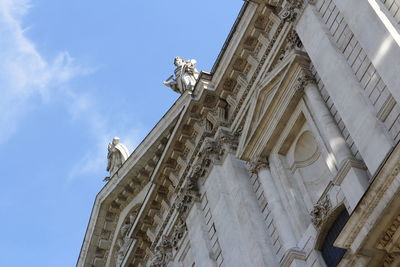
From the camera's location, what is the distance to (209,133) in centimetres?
2447

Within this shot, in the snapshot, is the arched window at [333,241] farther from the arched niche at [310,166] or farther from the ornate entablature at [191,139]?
the ornate entablature at [191,139]

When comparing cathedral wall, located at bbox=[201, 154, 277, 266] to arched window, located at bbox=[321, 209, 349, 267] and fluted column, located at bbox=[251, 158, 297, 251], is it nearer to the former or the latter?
fluted column, located at bbox=[251, 158, 297, 251]

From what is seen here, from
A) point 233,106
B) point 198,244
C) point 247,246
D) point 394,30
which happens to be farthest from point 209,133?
point 394,30

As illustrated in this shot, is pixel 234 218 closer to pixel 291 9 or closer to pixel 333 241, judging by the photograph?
pixel 333 241

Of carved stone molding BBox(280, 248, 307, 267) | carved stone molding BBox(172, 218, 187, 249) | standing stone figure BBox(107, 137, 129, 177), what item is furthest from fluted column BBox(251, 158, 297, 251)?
standing stone figure BBox(107, 137, 129, 177)

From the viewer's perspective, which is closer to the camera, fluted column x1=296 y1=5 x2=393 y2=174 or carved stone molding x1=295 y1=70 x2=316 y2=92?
fluted column x1=296 y1=5 x2=393 y2=174

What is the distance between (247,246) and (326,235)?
2893 mm

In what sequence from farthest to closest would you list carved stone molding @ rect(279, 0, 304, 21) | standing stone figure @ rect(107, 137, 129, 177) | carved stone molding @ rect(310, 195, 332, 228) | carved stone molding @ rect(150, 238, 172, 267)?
standing stone figure @ rect(107, 137, 129, 177), carved stone molding @ rect(150, 238, 172, 267), carved stone molding @ rect(279, 0, 304, 21), carved stone molding @ rect(310, 195, 332, 228)

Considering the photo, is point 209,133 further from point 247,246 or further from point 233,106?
point 247,246

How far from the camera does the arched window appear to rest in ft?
57.1

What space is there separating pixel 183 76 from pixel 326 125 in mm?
10480

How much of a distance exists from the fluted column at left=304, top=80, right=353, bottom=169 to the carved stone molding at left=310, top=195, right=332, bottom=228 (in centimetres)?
96

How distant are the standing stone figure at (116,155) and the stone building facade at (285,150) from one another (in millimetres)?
3956

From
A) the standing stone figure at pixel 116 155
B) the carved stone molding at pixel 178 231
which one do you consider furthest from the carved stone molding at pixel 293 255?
the standing stone figure at pixel 116 155
